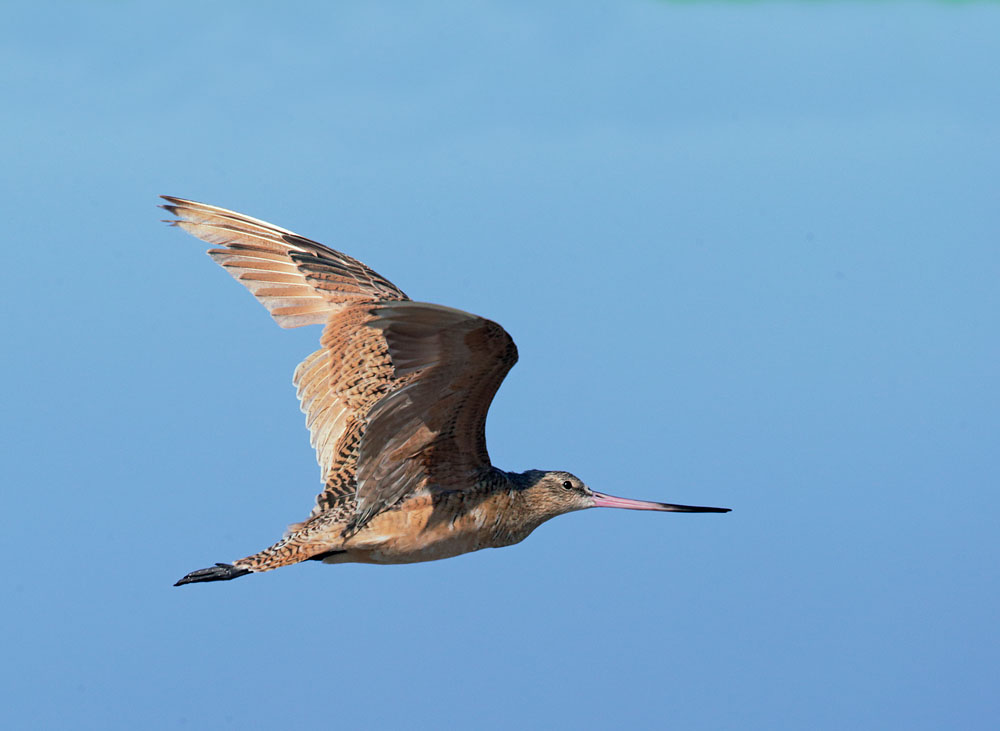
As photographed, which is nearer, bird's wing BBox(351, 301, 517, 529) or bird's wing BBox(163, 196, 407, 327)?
bird's wing BBox(351, 301, 517, 529)

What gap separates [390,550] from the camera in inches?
298

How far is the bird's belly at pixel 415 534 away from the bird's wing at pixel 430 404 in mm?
91

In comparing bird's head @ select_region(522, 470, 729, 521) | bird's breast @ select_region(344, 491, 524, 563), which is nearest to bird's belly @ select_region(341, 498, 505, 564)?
bird's breast @ select_region(344, 491, 524, 563)

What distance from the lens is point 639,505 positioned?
8.59 meters

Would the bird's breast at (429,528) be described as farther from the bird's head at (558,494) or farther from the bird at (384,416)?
the bird's head at (558,494)

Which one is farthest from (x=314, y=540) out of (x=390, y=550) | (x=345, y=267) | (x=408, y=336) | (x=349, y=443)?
(x=345, y=267)

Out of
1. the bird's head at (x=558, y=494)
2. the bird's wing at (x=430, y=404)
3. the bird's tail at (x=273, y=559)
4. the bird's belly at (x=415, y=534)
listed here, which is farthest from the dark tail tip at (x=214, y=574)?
the bird's head at (x=558, y=494)

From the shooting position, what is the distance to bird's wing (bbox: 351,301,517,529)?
20.8 ft

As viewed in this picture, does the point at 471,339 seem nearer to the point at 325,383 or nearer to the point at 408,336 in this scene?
the point at 408,336

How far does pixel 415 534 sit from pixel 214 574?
3.76ft

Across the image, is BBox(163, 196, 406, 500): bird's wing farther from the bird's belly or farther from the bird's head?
the bird's head

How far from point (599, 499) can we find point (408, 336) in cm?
251

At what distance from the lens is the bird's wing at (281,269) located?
8898mm

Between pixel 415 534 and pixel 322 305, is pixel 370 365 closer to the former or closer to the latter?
pixel 322 305
